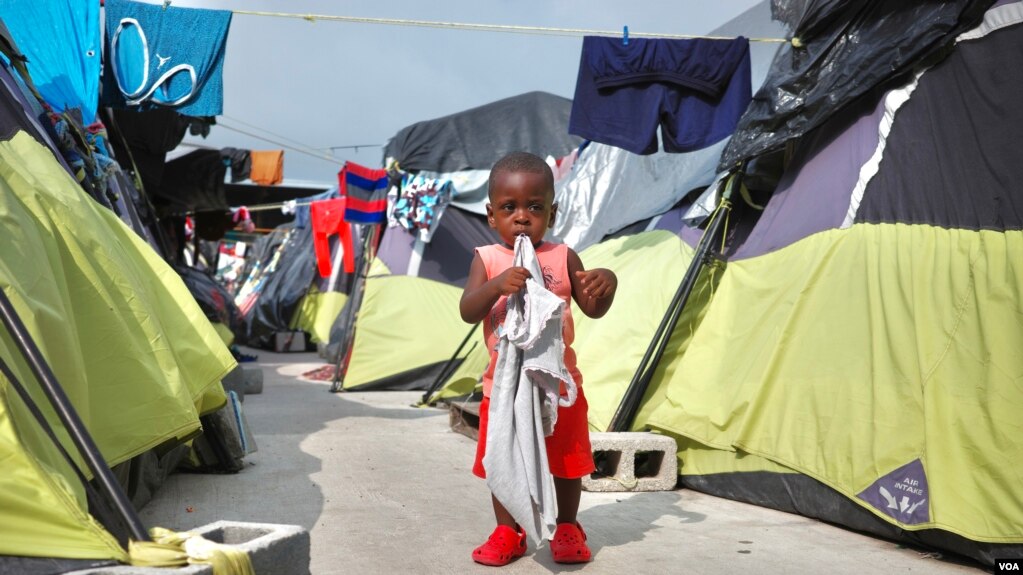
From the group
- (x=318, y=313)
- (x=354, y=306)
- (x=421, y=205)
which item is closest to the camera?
(x=421, y=205)

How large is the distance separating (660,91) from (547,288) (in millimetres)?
2969

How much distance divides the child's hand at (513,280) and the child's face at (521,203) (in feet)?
0.83

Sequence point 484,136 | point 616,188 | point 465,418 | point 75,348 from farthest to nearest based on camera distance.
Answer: point 484,136
point 616,188
point 465,418
point 75,348

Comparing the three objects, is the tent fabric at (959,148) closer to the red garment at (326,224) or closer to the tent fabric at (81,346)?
the tent fabric at (81,346)

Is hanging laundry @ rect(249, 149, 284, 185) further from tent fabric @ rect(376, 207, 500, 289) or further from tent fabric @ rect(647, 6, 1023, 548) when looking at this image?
tent fabric @ rect(647, 6, 1023, 548)

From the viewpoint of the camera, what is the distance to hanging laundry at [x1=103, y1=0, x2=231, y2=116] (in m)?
5.77

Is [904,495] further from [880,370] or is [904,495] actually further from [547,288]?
[547,288]

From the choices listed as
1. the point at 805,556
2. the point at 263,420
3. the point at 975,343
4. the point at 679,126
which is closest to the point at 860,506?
the point at 805,556

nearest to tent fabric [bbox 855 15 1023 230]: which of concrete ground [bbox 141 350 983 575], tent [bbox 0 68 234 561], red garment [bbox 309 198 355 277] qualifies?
concrete ground [bbox 141 350 983 575]

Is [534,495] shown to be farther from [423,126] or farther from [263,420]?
[423,126]

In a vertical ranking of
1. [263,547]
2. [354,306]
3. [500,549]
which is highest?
[263,547]

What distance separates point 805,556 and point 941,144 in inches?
72.8

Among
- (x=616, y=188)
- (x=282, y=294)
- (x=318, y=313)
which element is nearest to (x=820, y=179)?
(x=616, y=188)

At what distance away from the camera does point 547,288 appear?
9.19ft
